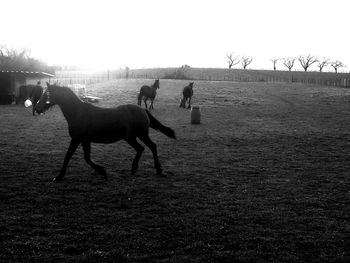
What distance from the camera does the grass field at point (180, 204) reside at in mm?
5410

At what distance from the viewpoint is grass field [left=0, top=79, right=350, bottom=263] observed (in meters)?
5.41

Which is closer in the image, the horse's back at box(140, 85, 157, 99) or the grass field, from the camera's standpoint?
the grass field

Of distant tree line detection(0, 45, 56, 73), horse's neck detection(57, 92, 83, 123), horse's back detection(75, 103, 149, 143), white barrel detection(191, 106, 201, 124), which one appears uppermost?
distant tree line detection(0, 45, 56, 73)

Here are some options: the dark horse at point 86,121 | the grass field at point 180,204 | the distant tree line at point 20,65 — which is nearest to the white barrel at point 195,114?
the grass field at point 180,204

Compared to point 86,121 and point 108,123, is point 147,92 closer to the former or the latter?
point 108,123

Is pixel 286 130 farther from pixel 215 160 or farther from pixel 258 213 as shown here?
pixel 258 213

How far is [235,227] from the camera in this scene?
6.30m

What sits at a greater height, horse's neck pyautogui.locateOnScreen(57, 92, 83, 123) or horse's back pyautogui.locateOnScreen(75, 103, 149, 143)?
horse's neck pyautogui.locateOnScreen(57, 92, 83, 123)

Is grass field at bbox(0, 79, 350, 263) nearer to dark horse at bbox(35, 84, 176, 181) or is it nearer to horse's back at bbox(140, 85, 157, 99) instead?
dark horse at bbox(35, 84, 176, 181)

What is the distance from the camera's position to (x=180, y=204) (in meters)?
7.52

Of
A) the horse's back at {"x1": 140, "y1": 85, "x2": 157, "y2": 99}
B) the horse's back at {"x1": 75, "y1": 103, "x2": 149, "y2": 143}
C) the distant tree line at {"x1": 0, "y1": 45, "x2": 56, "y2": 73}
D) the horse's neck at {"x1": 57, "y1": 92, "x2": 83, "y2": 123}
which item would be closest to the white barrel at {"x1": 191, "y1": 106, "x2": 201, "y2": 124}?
the horse's back at {"x1": 140, "y1": 85, "x2": 157, "y2": 99}

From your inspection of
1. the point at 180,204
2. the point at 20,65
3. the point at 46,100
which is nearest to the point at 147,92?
the point at 46,100

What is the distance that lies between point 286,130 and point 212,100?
19.4 metres

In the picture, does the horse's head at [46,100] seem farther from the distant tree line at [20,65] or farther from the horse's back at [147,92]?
the distant tree line at [20,65]
